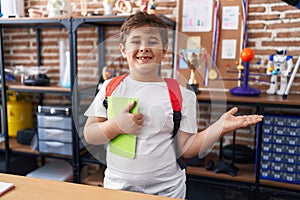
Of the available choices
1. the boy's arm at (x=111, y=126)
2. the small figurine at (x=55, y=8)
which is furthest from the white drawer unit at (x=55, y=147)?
the boy's arm at (x=111, y=126)

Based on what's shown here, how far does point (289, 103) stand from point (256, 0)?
78 cm

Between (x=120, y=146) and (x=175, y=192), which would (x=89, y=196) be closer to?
(x=120, y=146)

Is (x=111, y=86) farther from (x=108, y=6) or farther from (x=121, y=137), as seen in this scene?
(x=108, y=6)

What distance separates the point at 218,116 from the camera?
0.91m

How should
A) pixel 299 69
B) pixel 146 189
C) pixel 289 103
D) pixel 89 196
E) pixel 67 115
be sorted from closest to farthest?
pixel 89 196 < pixel 146 189 < pixel 289 103 < pixel 299 69 < pixel 67 115

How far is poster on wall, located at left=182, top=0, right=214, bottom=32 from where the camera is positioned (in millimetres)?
2082

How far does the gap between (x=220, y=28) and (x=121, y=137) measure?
1494 millimetres

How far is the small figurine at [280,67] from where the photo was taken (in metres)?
1.82

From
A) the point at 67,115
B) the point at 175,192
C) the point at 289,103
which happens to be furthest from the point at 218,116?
the point at 67,115

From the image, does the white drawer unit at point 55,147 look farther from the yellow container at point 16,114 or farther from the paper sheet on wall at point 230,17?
the paper sheet on wall at point 230,17

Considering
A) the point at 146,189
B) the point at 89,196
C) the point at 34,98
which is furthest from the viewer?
the point at 34,98

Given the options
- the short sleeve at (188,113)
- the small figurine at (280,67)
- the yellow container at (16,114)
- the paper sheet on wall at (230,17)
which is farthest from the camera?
the yellow container at (16,114)

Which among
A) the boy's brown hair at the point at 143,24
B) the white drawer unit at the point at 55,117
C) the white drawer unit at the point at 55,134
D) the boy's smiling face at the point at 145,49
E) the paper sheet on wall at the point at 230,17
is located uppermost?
the paper sheet on wall at the point at 230,17

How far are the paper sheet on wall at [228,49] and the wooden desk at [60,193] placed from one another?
57.8 inches
